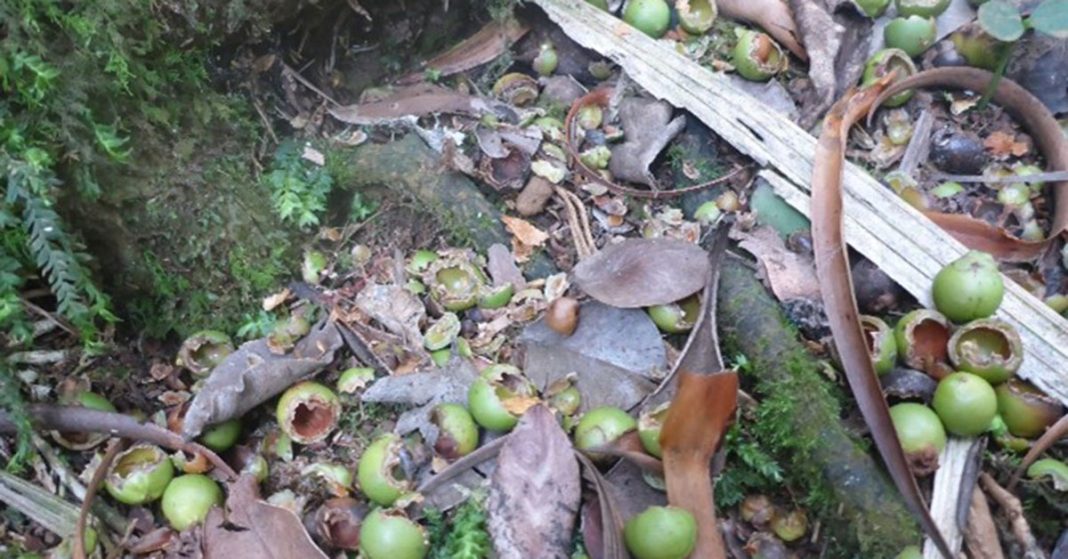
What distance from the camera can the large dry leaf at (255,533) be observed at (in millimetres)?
2525

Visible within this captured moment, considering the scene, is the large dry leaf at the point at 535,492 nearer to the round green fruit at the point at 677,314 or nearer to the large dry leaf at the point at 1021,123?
the round green fruit at the point at 677,314

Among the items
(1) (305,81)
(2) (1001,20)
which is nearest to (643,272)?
(1) (305,81)

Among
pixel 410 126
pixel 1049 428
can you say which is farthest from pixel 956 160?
pixel 410 126

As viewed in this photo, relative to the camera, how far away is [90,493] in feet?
8.64

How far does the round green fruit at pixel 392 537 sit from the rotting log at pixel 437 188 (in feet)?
3.41

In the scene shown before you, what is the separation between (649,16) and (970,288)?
1670 millimetres

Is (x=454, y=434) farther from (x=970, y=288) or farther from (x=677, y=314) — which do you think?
(x=970, y=288)

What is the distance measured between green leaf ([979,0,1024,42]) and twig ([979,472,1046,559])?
1.62 metres

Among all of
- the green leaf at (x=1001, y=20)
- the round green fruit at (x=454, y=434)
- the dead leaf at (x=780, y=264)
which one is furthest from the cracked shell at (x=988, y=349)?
the round green fruit at (x=454, y=434)

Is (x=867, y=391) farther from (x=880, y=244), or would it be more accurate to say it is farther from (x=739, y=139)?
(x=739, y=139)

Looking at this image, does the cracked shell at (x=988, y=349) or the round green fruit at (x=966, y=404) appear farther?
the cracked shell at (x=988, y=349)

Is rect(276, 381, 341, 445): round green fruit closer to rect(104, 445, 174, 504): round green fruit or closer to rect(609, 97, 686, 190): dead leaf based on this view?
rect(104, 445, 174, 504): round green fruit

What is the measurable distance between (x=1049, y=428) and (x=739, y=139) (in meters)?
1.40

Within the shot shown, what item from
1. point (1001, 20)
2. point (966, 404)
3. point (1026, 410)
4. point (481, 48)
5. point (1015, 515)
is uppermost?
point (1001, 20)
